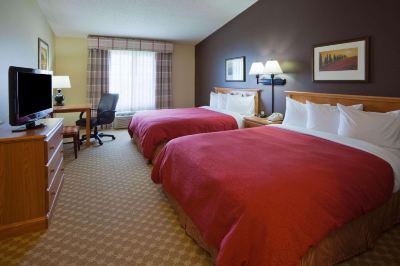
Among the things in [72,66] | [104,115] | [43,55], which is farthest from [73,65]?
[104,115]

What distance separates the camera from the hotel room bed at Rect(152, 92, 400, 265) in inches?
53.0

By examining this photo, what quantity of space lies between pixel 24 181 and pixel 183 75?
18.2ft

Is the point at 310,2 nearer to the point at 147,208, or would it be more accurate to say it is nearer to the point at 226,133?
the point at 226,133

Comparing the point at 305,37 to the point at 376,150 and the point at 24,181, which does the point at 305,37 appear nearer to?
the point at 376,150

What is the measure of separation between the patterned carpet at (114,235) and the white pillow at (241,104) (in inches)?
91.3

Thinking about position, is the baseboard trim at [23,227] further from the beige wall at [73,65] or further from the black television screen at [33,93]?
the beige wall at [73,65]

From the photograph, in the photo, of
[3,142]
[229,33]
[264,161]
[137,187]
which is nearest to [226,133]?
[264,161]

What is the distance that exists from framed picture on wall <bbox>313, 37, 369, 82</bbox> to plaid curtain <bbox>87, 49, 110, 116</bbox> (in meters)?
4.66

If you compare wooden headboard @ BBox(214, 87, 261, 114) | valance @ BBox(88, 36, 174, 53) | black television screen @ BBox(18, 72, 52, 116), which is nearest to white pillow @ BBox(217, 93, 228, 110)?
wooden headboard @ BBox(214, 87, 261, 114)

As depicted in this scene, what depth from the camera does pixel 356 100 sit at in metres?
2.97

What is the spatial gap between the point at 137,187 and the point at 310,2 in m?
3.38

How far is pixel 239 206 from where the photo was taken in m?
1.43

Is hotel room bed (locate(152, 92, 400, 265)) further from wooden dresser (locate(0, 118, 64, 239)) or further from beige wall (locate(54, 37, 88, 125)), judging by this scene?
beige wall (locate(54, 37, 88, 125))

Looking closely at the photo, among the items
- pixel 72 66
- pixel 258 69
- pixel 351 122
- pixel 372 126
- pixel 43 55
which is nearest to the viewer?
pixel 372 126
